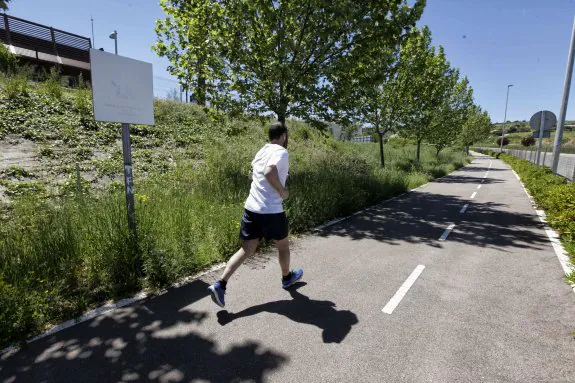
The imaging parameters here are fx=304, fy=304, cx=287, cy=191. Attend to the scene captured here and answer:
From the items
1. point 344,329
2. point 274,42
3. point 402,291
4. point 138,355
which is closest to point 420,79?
point 274,42

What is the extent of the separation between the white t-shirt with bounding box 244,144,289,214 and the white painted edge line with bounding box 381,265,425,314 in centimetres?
173

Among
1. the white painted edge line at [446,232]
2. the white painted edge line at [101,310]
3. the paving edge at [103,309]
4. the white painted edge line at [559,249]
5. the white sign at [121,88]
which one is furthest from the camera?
the white painted edge line at [446,232]

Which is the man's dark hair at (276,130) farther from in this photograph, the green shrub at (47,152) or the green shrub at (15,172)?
the green shrub at (47,152)

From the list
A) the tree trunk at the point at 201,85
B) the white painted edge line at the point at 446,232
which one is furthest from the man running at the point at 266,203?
the tree trunk at the point at 201,85

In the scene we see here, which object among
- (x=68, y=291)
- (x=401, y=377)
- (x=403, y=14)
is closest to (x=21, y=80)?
(x=68, y=291)

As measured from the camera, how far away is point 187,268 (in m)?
4.49

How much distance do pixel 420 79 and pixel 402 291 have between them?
1718cm

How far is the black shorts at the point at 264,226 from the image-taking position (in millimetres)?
3576

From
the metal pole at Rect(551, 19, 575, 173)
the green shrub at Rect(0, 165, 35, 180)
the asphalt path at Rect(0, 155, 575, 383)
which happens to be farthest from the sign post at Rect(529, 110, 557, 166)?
the green shrub at Rect(0, 165, 35, 180)

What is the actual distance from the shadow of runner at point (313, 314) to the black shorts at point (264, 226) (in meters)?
0.81

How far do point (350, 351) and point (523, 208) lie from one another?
10190 millimetres

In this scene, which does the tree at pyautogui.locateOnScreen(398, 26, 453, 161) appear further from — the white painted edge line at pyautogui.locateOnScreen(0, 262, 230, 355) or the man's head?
the white painted edge line at pyautogui.locateOnScreen(0, 262, 230, 355)

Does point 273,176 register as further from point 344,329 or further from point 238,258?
point 344,329

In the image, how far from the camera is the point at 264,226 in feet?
11.8
